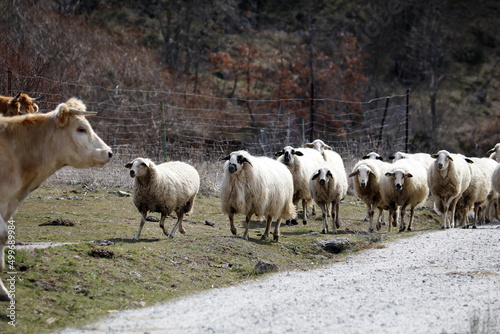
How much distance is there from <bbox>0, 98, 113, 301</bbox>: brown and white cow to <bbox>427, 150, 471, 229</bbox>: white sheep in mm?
10554

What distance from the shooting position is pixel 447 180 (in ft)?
51.0

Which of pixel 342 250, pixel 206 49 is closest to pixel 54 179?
pixel 342 250

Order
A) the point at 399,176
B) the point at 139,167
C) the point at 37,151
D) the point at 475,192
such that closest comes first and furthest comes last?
the point at 37,151
the point at 139,167
the point at 399,176
the point at 475,192

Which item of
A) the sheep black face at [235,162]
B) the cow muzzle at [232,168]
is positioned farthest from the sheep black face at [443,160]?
the cow muzzle at [232,168]

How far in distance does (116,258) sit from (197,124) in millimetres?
15376

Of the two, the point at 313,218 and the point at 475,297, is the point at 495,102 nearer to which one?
the point at 313,218

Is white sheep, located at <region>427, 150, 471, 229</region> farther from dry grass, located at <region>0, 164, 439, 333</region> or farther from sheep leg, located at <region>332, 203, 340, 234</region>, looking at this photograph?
sheep leg, located at <region>332, 203, 340, 234</region>

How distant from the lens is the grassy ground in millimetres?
6551

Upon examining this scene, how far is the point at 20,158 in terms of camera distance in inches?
265

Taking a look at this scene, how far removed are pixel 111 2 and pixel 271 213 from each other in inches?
1220

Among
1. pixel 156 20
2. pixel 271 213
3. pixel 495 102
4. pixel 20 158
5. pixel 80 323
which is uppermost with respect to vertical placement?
pixel 156 20

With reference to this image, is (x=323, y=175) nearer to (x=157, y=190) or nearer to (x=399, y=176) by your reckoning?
(x=399, y=176)

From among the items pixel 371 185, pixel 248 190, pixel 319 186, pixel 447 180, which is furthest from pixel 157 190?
pixel 447 180

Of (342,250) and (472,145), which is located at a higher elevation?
(472,145)
